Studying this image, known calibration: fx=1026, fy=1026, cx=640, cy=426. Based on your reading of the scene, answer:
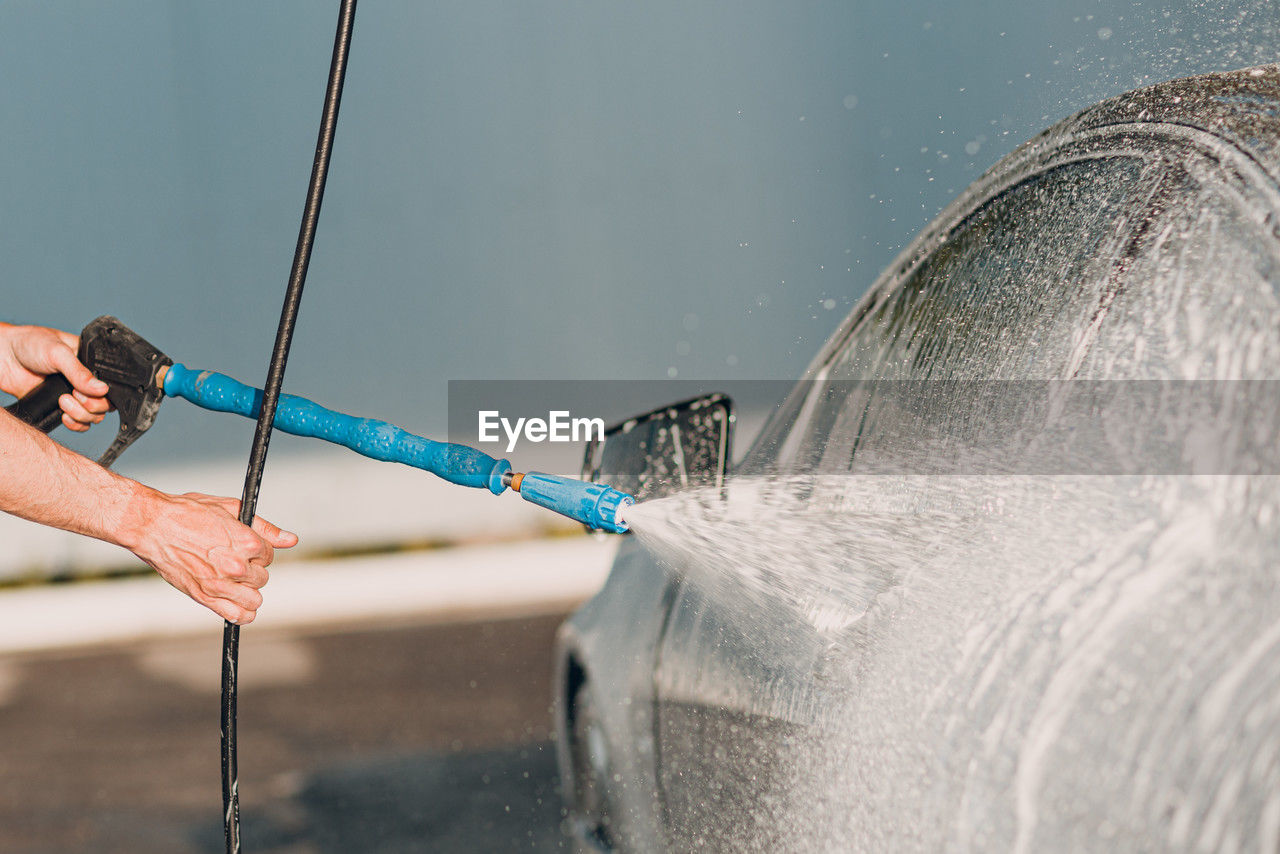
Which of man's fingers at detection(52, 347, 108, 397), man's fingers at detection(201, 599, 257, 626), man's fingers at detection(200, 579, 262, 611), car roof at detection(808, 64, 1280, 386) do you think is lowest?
man's fingers at detection(201, 599, 257, 626)

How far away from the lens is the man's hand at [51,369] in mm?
2004

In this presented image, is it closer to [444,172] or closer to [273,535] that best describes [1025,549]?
[273,535]

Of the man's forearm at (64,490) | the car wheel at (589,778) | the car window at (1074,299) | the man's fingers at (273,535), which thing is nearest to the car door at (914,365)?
the car window at (1074,299)

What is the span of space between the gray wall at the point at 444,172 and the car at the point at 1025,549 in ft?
15.7

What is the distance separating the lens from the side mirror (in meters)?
1.88

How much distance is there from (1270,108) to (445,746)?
3.27m

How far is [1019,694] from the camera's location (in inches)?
32.9

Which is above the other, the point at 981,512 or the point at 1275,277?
the point at 1275,277

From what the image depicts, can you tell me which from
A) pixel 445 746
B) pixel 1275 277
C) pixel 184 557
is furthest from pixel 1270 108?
pixel 445 746

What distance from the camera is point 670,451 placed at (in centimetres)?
190

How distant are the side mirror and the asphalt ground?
5.11 ft

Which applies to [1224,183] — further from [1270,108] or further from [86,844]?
[86,844]

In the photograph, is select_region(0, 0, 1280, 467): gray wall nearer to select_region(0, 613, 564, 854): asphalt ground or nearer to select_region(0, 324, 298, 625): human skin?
select_region(0, 613, 564, 854): asphalt ground

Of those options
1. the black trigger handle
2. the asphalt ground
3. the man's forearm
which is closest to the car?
the man's forearm
